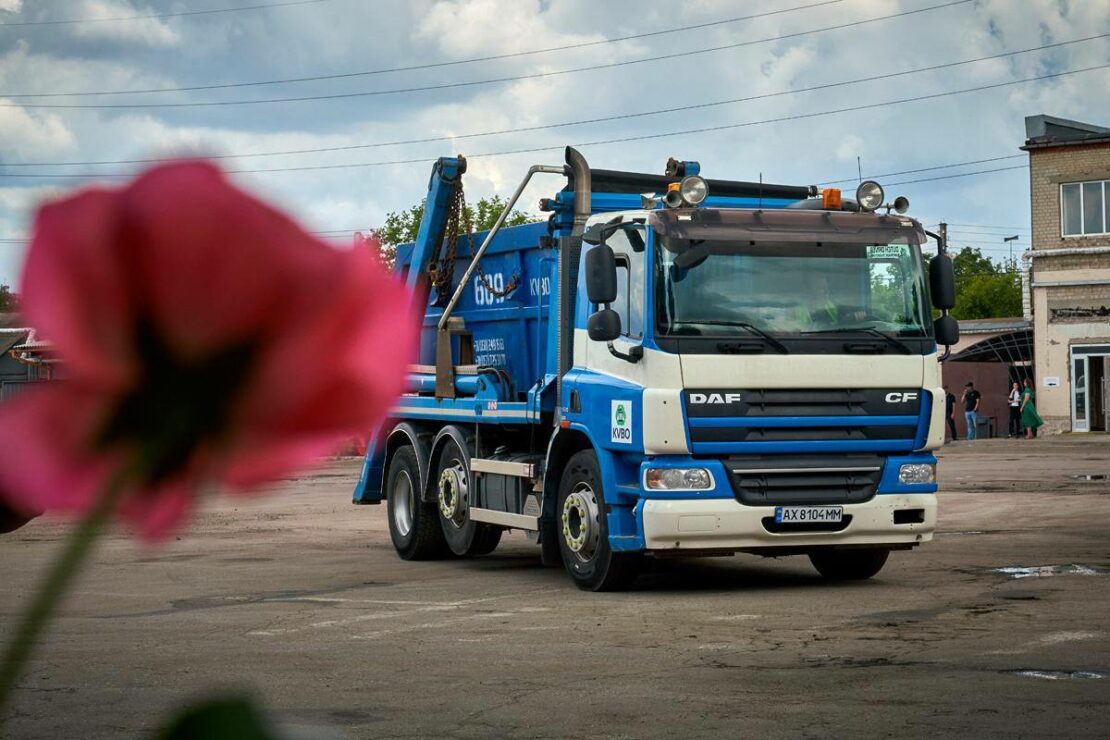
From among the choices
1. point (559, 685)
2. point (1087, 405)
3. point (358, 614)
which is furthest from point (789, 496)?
point (1087, 405)

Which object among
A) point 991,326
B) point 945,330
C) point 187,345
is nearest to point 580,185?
point 945,330

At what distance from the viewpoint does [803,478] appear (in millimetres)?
11883

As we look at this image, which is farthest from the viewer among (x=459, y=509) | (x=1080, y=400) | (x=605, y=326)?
(x=1080, y=400)

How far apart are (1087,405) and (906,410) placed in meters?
36.7

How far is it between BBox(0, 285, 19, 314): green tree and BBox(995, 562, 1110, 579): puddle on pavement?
41.9 feet

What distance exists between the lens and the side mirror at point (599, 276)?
1181 cm

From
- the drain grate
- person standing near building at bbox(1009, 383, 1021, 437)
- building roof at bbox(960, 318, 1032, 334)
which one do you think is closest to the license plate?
the drain grate

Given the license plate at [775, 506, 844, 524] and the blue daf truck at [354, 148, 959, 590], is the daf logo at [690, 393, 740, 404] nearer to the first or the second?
the blue daf truck at [354, 148, 959, 590]

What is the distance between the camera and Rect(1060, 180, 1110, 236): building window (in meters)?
47.8

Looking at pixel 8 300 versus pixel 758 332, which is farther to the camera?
pixel 758 332

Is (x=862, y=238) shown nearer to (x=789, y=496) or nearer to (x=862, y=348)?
(x=862, y=348)

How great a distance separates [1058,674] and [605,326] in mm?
4668

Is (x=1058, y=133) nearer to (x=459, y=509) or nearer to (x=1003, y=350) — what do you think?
(x=1003, y=350)

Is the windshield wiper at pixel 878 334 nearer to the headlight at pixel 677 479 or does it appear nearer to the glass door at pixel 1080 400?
the headlight at pixel 677 479
